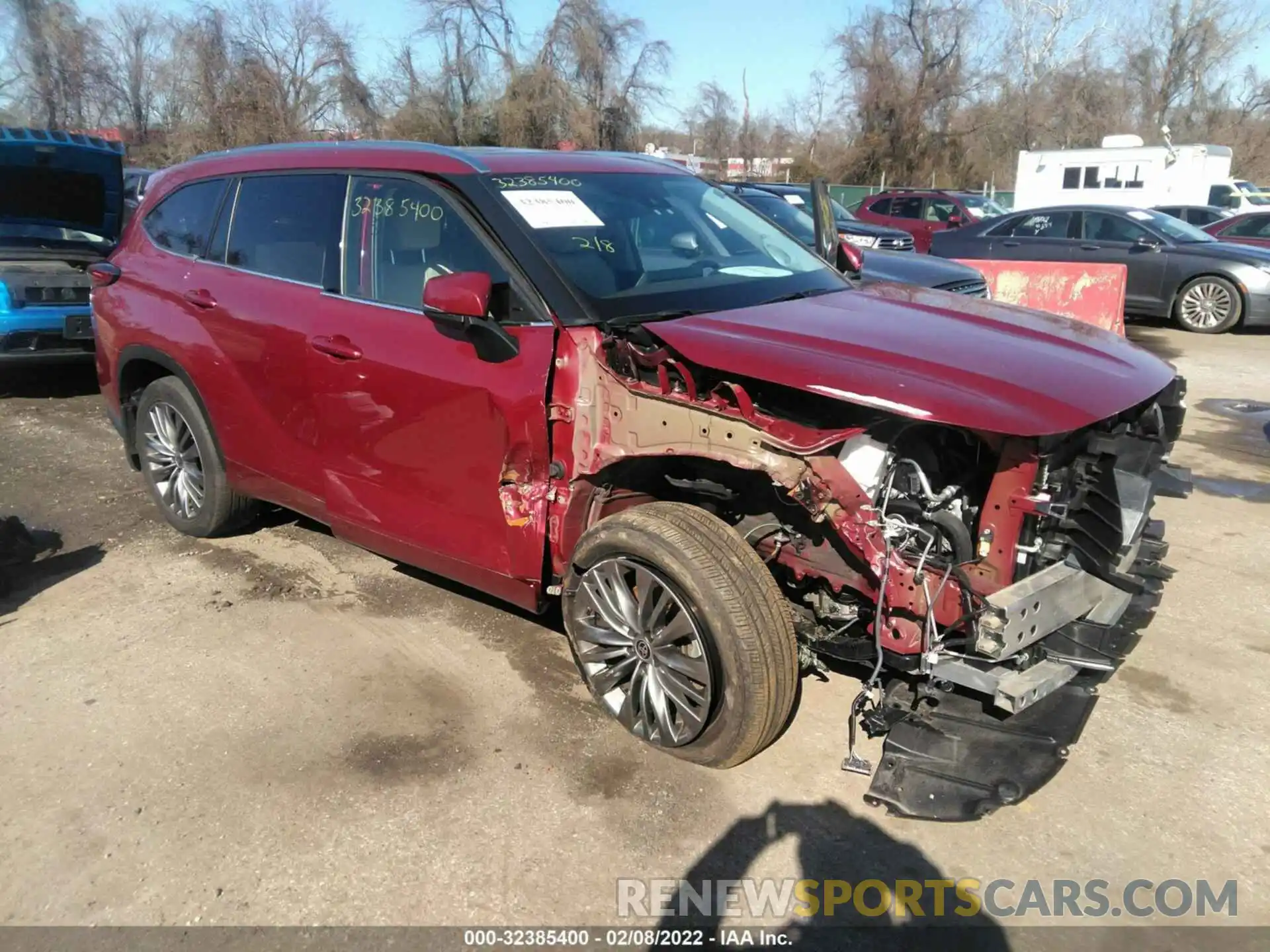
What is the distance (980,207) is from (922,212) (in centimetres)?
145

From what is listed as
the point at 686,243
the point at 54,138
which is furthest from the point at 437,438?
the point at 54,138

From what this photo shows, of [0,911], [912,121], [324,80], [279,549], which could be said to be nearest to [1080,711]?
[0,911]

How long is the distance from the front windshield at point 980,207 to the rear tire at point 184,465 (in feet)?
52.2

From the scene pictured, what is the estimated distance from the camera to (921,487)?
2.94 metres

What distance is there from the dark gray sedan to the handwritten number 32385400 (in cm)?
1144

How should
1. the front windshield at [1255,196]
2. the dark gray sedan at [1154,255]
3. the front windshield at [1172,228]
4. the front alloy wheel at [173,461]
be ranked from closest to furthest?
1. the front alloy wheel at [173,461]
2. the dark gray sedan at [1154,255]
3. the front windshield at [1172,228]
4. the front windshield at [1255,196]

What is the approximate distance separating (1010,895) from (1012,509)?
1.07 metres

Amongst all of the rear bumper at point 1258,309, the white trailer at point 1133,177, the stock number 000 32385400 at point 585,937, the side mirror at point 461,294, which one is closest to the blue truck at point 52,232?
the side mirror at point 461,294

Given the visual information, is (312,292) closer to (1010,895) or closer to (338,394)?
(338,394)

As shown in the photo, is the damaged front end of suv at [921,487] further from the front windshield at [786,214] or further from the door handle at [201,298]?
the front windshield at [786,214]

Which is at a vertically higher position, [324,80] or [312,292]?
[324,80]

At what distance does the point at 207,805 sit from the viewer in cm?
301

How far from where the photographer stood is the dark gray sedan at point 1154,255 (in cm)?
1190

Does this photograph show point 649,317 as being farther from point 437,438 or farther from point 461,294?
point 437,438
